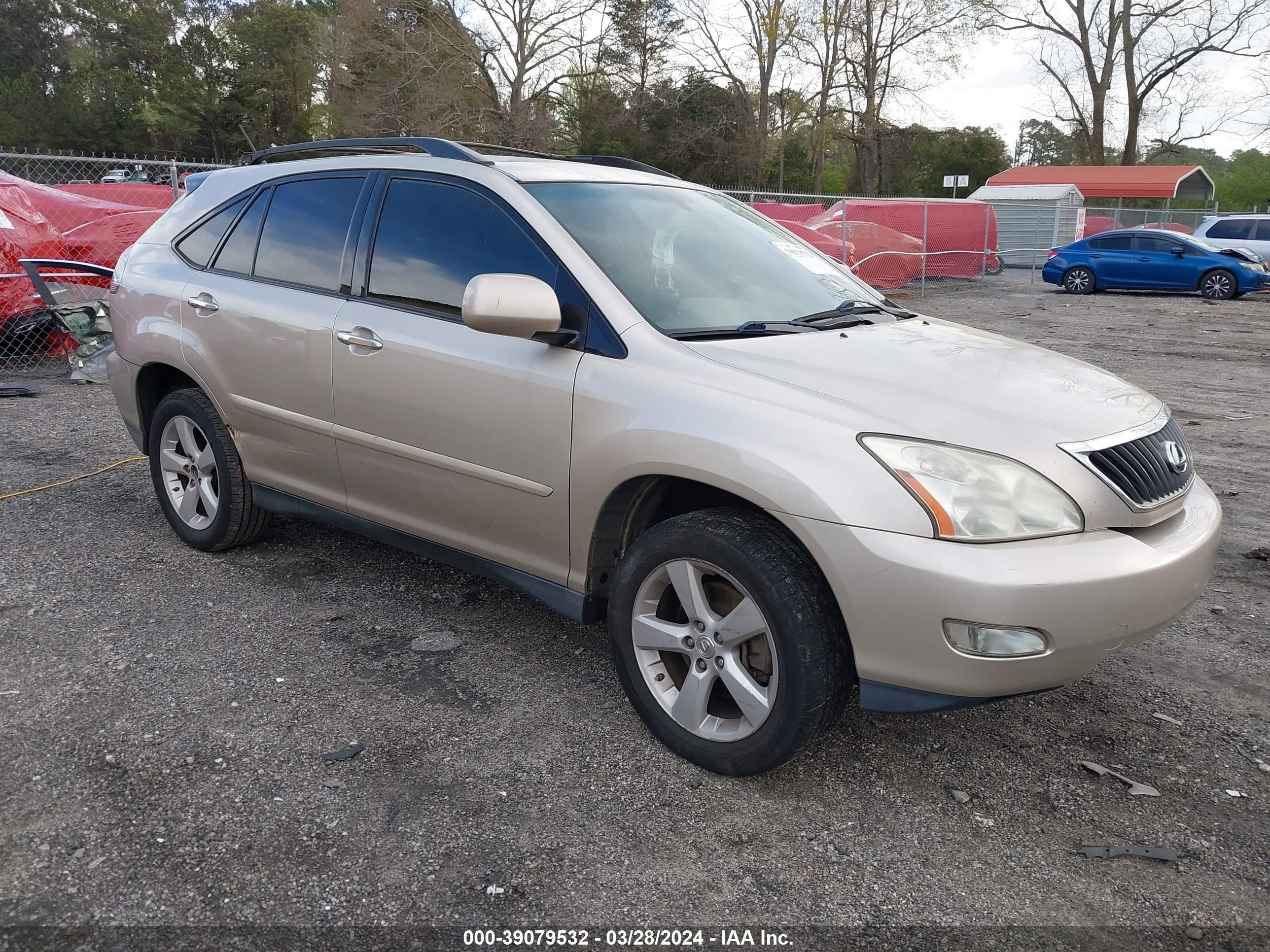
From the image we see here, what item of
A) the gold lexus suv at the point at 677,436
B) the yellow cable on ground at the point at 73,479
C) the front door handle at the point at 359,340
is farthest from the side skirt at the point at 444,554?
the yellow cable on ground at the point at 73,479

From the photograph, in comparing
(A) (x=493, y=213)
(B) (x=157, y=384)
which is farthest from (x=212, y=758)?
(B) (x=157, y=384)

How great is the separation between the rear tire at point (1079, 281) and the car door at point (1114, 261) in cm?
14

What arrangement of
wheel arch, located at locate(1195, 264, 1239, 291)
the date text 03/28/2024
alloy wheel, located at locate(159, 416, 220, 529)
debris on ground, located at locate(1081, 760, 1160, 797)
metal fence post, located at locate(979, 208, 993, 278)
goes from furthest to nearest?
1. metal fence post, located at locate(979, 208, 993, 278)
2. wheel arch, located at locate(1195, 264, 1239, 291)
3. alloy wheel, located at locate(159, 416, 220, 529)
4. debris on ground, located at locate(1081, 760, 1160, 797)
5. the date text 03/28/2024

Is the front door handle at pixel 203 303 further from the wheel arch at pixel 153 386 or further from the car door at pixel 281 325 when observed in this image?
the wheel arch at pixel 153 386

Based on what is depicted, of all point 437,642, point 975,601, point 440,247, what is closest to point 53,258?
point 440,247

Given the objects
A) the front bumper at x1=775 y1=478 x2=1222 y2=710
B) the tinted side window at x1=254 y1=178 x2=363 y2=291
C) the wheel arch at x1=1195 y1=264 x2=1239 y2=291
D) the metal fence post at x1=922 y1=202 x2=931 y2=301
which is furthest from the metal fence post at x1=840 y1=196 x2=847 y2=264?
the front bumper at x1=775 y1=478 x2=1222 y2=710

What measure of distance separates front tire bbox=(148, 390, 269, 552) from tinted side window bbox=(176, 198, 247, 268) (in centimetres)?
60

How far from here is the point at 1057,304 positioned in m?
19.0

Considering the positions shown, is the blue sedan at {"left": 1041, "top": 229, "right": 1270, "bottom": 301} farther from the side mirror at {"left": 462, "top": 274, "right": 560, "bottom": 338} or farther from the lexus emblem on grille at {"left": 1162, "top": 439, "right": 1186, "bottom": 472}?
the side mirror at {"left": 462, "top": 274, "right": 560, "bottom": 338}

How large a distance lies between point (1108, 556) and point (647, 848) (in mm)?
1402

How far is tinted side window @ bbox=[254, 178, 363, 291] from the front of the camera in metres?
3.93

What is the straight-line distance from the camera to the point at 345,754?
10.0ft

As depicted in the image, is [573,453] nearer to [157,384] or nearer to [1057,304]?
[157,384]

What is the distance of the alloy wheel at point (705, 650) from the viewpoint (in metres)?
2.79
